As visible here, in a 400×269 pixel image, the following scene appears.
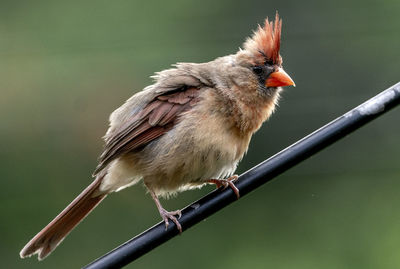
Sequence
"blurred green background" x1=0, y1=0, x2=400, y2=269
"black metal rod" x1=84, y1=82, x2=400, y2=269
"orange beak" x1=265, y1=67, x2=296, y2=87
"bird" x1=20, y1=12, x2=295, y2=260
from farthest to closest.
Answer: "blurred green background" x1=0, y1=0, x2=400, y2=269 → "orange beak" x1=265, y1=67, x2=296, y2=87 → "bird" x1=20, y1=12, x2=295, y2=260 → "black metal rod" x1=84, y1=82, x2=400, y2=269

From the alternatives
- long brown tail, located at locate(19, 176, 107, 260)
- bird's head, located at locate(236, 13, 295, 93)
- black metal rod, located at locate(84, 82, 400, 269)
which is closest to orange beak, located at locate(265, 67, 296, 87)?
bird's head, located at locate(236, 13, 295, 93)

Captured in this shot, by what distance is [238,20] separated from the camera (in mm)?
8812

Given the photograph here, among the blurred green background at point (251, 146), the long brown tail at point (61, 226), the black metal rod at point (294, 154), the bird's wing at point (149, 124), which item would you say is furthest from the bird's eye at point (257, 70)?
the blurred green background at point (251, 146)

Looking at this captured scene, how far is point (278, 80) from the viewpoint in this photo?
14.8 feet

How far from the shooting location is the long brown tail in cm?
428

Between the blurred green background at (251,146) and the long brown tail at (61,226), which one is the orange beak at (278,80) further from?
the blurred green background at (251,146)

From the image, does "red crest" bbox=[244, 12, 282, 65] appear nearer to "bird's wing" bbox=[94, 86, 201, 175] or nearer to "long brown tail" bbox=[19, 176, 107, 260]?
"bird's wing" bbox=[94, 86, 201, 175]

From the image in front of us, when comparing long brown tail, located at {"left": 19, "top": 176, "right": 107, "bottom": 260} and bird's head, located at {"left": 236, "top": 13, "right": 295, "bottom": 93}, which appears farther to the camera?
bird's head, located at {"left": 236, "top": 13, "right": 295, "bottom": 93}

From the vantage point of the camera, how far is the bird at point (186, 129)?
4207 mm

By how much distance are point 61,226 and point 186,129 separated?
99cm

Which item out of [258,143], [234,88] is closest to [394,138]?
[258,143]

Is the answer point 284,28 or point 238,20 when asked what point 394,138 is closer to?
point 284,28

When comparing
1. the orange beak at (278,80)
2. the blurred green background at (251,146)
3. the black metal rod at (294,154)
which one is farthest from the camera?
the blurred green background at (251,146)

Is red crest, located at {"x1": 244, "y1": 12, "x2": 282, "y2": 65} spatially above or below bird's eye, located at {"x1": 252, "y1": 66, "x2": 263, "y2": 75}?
above
